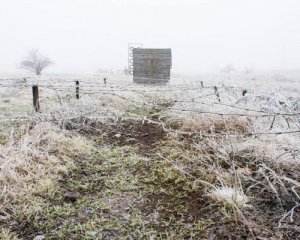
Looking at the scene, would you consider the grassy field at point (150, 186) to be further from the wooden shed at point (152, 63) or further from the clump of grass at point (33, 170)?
the wooden shed at point (152, 63)

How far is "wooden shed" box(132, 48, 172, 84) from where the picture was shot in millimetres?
21281

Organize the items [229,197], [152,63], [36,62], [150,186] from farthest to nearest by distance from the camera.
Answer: [36,62], [152,63], [150,186], [229,197]

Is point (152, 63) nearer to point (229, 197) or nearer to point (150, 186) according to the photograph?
point (150, 186)

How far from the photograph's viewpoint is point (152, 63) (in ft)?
70.3

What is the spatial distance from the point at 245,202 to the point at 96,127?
3.98 metres

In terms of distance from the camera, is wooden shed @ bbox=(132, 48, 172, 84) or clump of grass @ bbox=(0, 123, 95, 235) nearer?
clump of grass @ bbox=(0, 123, 95, 235)

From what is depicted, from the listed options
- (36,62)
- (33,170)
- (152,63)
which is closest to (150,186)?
(33,170)

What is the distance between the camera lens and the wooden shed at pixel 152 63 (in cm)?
2128

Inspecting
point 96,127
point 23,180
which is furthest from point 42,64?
point 23,180

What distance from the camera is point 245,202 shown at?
125 inches

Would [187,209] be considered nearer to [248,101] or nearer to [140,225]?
[140,225]

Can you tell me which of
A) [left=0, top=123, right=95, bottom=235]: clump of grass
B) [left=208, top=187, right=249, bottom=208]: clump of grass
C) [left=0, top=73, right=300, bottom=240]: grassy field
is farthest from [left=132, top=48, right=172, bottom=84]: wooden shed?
[left=208, top=187, right=249, bottom=208]: clump of grass

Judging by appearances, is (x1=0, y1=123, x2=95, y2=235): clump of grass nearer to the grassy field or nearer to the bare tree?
the grassy field

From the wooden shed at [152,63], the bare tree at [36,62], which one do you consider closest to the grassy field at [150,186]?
the wooden shed at [152,63]
